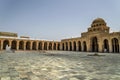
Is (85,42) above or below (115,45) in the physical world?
above

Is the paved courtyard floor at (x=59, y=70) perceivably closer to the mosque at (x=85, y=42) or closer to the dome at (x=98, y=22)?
the mosque at (x=85, y=42)

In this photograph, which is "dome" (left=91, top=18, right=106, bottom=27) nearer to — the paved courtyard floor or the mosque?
the mosque

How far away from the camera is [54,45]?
49.4 m

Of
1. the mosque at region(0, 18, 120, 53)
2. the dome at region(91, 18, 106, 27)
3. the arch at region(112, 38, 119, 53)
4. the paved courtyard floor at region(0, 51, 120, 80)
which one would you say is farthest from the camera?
the dome at region(91, 18, 106, 27)

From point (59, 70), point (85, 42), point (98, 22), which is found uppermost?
point (98, 22)

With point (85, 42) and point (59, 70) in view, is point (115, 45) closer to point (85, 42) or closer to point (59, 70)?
point (85, 42)

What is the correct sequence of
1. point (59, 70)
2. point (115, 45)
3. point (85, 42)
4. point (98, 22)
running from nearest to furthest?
point (59, 70), point (115, 45), point (85, 42), point (98, 22)

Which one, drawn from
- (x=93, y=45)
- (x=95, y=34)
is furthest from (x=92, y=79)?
(x=93, y=45)

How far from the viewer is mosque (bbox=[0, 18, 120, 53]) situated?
3022 centimetres

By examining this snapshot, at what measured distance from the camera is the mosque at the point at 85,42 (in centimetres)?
3022

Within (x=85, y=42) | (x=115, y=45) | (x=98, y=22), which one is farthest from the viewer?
(x=98, y=22)

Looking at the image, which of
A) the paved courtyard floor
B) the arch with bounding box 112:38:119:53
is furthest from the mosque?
the paved courtyard floor

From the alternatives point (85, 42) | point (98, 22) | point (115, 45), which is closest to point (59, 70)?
point (115, 45)

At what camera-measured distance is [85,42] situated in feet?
125
